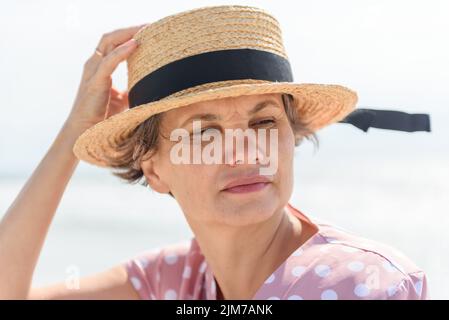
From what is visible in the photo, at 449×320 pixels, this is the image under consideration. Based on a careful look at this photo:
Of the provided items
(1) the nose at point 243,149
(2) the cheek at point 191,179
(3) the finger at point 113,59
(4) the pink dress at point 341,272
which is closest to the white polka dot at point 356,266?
(4) the pink dress at point 341,272

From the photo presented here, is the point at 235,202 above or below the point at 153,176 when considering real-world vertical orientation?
below

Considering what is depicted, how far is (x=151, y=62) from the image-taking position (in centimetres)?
293

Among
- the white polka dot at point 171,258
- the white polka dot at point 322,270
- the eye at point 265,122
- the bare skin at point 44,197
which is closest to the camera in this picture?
the white polka dot at point 322,270

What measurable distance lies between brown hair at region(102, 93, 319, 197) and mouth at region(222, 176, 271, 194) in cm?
46

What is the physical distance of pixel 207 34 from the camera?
111 inches

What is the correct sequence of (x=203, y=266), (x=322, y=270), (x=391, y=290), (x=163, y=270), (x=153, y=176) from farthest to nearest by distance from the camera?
(x=163, y=270) < (x=203, y=266) < (x=153, y=176) < (x=322, y=270) < (x=391, y=290)

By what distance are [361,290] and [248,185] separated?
0.60 meters

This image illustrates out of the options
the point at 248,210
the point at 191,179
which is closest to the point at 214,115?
the point at 191,179

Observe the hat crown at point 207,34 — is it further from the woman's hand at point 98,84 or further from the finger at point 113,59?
the woman's hand at point 98,84

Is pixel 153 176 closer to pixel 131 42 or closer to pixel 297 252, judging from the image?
pixel 131 42

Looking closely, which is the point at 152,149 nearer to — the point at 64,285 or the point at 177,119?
the point at 177,119

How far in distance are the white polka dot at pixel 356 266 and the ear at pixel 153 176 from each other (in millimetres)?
953

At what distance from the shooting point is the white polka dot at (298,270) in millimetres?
2689

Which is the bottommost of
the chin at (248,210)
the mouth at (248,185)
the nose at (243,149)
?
the chin at (248,210)
